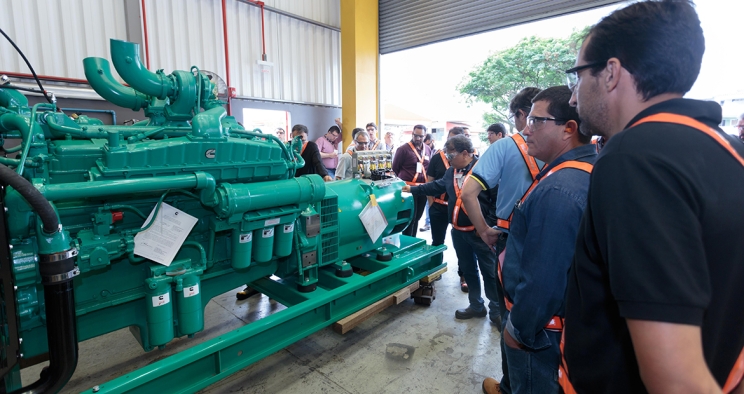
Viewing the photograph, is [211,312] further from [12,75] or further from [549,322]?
[12,75]

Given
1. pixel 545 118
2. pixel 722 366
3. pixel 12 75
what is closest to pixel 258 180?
pixel 545 118

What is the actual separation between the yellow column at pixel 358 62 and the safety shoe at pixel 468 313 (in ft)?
17.6

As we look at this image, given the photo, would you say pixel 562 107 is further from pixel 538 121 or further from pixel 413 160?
pixel 413 160

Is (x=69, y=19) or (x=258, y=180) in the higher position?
(x=69, y=19)

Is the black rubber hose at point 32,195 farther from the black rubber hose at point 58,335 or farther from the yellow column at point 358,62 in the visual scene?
the yellow column at point 358,62

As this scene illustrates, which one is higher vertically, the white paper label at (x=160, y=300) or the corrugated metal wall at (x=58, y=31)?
the corrugated metal wall at (x=58, y=31)

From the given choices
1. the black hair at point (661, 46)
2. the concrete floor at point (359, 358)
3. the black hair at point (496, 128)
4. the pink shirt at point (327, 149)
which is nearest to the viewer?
the black hair at point (661, 46)

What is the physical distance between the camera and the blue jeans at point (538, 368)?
4.61ft

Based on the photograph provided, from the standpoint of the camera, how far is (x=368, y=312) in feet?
9.73

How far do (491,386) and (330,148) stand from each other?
515 cm

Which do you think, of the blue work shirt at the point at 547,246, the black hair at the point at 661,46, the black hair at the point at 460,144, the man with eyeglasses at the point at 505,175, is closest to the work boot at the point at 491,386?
the man with eyeglasses at the point at 505,175

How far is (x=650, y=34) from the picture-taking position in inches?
29.6

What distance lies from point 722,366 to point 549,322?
635mm

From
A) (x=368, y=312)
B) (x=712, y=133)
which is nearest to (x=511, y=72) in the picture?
(x=368, y=312)
